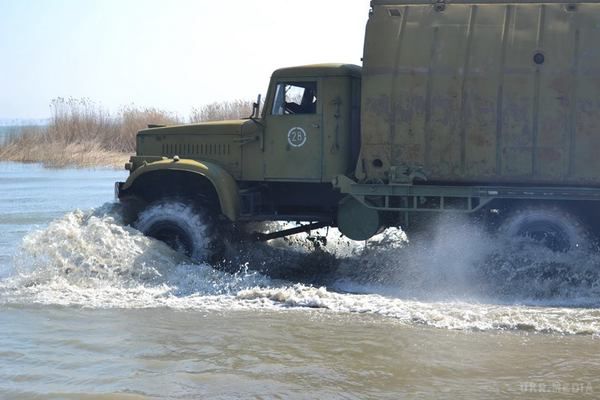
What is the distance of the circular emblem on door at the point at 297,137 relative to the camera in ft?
33.6

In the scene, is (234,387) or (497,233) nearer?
(234,387)

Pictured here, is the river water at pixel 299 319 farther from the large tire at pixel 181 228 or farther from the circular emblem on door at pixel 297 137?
the circular emblem on door at pixel 297 137

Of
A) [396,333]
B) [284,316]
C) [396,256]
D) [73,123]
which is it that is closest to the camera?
[396,333]

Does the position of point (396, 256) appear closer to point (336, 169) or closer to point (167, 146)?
point (336, 169)

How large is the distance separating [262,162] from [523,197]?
317 centimetres

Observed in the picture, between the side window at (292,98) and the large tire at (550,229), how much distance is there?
283 centimetres

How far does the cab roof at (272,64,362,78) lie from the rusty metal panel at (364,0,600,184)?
0.60 meters

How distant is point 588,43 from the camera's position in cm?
902

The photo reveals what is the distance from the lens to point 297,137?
33.7 feet

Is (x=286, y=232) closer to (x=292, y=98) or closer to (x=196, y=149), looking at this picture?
(x=196, y=149)

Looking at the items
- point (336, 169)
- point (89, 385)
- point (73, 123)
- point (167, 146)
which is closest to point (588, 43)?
point (336, 169)

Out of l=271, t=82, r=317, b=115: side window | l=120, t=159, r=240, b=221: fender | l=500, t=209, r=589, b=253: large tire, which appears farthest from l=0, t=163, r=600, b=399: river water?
l=271, t=82, r=317, b=115: side window

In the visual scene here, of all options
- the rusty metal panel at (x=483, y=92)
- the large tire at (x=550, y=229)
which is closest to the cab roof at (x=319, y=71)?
the rusty metal panel at (x=483, y=92)

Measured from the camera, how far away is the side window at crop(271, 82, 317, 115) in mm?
10312
